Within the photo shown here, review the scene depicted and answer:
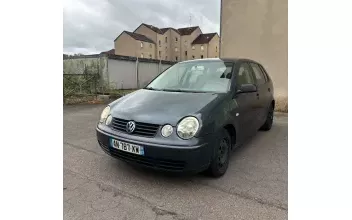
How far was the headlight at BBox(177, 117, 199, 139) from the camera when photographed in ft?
8.26

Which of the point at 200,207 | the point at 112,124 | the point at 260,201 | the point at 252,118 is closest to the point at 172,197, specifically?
the point at 200,207

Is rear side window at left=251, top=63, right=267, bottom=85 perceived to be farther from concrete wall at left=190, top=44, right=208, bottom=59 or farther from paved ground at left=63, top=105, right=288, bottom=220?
concrete wall at left=190, top=44, right=208, bottom=59

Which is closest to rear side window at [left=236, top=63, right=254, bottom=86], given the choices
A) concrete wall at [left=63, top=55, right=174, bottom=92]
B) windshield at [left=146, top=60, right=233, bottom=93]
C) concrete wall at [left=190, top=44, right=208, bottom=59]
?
windshield at [left=146, top=60, right=233, bottom=93]

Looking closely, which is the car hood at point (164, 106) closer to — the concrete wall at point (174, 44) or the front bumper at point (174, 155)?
the front bumper at point (174, 155)

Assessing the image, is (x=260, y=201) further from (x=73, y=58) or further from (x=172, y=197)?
(x=73, y=58)

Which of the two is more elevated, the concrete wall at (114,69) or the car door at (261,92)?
the concrete wall at (114,69)

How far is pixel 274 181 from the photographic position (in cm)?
288

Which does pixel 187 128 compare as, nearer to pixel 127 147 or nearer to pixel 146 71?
pixel 127 147

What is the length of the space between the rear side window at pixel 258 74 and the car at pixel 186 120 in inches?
22.3

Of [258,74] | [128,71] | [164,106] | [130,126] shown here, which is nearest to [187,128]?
[164,106]

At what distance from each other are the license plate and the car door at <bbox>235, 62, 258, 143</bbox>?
1.28m

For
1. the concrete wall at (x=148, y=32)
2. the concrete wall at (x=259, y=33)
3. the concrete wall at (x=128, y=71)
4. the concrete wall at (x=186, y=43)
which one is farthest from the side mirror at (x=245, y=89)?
the concrete wall at (x=186, y=43)

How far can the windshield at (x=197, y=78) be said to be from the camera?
3.30 metres
